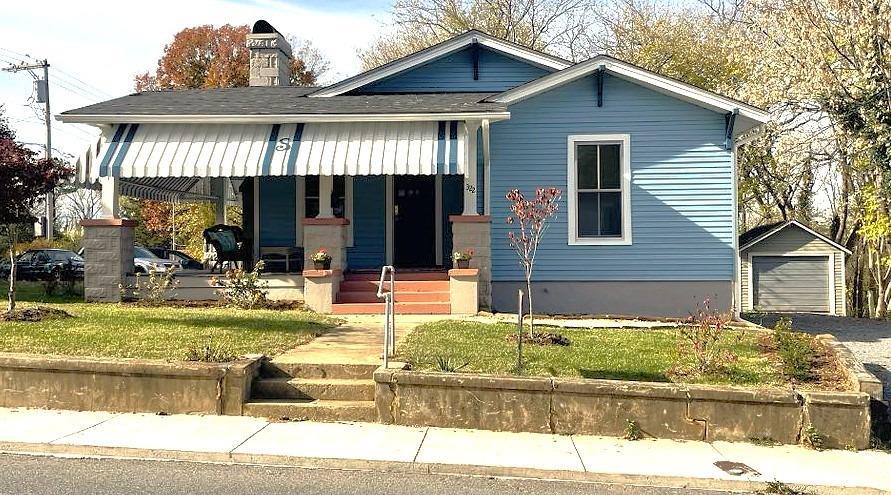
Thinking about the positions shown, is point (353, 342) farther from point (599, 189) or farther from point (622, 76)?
point (622, 76)

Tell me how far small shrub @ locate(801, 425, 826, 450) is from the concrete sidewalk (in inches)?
4.3

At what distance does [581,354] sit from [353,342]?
2.74 metres

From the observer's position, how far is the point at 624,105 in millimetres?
14133

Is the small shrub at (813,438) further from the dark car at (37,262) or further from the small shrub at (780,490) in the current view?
the dark car at (37,262)

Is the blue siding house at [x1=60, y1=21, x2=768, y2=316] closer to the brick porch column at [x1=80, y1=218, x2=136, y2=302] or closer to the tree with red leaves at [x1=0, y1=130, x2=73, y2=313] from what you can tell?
the brick porch column at [x1=80, y1=218, x2=136, y2=302]

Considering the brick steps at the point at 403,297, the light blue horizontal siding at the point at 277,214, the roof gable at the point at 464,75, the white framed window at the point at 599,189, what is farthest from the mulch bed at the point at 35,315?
the white framed window at the point at 599,189

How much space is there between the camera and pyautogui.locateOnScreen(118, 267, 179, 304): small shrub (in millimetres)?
13062

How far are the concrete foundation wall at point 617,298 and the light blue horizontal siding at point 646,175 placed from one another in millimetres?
153

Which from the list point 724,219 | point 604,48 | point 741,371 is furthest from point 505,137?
point 604,48

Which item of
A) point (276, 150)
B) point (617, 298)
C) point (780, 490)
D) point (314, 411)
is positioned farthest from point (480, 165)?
point (780, 490)

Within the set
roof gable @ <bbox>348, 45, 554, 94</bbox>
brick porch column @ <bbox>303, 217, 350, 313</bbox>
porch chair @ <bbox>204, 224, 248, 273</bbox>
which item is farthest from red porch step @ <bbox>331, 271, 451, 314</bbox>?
roof gable @ <bbox>348, 45, 554, 94</bbox>

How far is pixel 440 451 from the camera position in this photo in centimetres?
634

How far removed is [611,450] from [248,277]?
8.04 metres

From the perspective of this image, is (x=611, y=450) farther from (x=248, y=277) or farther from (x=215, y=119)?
(x=215, y=119)
